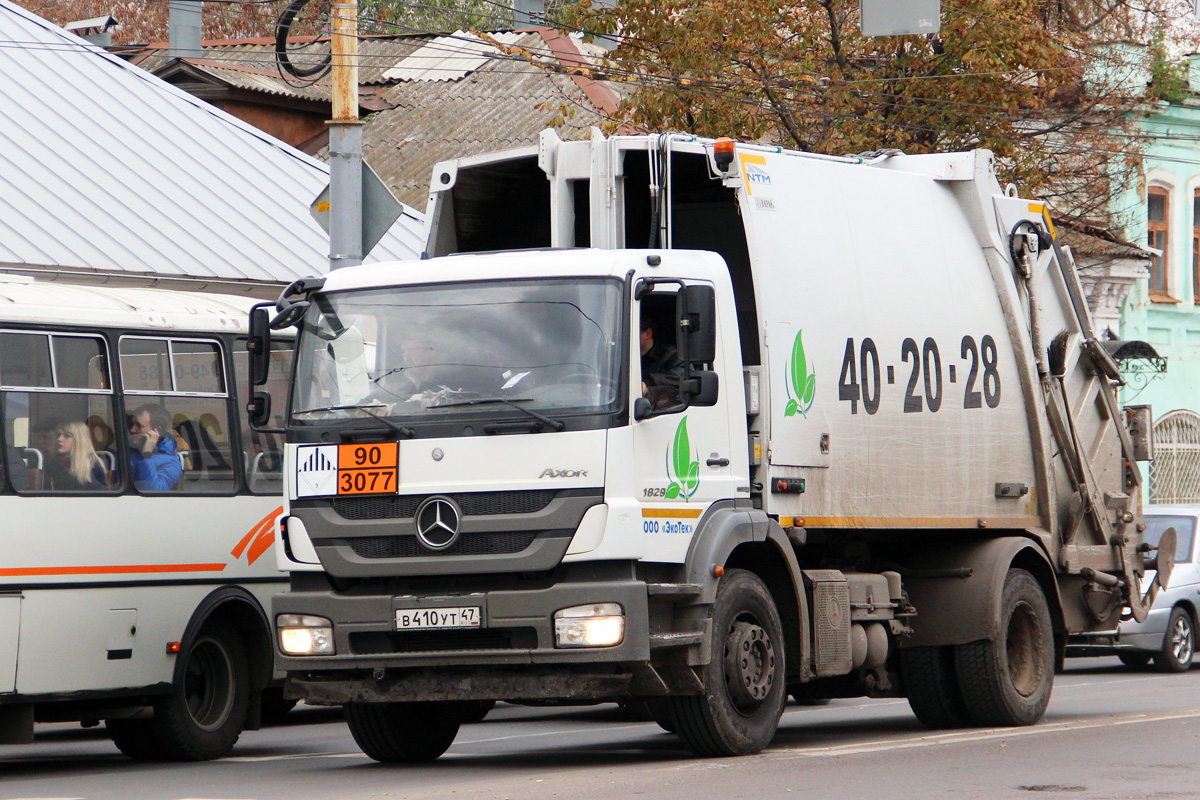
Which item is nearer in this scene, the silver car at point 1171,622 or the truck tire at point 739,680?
the truck tire at point 739,680

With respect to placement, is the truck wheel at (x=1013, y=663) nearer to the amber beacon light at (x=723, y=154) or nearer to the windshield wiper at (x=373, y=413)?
the amber beacon light at (x=723, y=154)

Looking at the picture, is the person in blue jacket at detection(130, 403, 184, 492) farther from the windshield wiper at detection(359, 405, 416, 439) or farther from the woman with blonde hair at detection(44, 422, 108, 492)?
the windshield wiper at detection(359, 405, 416, 439)

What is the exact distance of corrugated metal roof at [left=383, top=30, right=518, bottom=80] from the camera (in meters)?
34.8

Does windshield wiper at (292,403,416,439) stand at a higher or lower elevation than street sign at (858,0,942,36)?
lower

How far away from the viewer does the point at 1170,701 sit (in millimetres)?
14516

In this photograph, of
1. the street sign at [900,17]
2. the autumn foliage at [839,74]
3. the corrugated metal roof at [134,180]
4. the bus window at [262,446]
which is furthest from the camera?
the autumn foliage at [839,74]

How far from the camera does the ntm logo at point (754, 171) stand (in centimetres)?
1062

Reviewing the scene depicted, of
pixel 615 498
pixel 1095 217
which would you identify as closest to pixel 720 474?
pixel 615 498

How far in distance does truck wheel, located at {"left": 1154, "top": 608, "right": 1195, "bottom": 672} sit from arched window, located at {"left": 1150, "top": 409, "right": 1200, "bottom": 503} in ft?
41.7

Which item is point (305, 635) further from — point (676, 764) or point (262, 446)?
point (262, 446)

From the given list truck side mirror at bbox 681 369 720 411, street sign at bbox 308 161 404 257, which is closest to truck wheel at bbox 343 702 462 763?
truck side mirror at bbox 681 369 720 411

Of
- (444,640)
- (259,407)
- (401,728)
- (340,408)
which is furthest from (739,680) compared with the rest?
(259,407)

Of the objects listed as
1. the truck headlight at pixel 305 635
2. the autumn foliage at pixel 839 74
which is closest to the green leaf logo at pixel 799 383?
the truck headlight at pixel 305 635

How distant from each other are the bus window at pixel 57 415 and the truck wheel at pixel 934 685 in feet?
17.1
